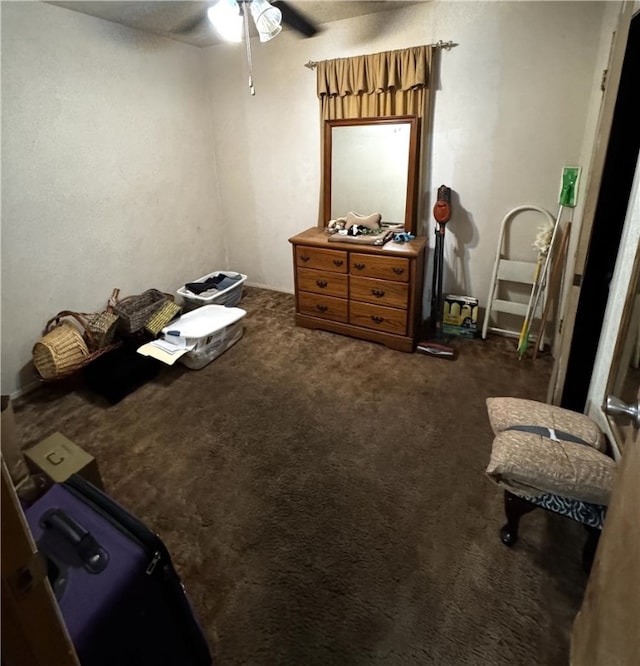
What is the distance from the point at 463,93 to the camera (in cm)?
271

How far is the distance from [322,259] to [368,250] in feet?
1.26

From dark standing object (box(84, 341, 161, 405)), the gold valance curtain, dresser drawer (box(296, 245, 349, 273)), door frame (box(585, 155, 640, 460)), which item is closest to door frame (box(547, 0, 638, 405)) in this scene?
door frame (box(585, 155, 640, 460))

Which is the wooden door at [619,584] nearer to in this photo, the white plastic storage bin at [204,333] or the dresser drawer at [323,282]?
the dresser drawer at [323,282]

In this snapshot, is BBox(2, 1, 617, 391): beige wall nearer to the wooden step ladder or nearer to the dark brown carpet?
the wooden step ladder

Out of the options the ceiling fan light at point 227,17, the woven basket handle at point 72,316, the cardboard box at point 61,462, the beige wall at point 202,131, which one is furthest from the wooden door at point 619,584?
the woven basket handle at point 72,316

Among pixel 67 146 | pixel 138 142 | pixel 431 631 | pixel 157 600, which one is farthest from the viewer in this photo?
pixel 138 142

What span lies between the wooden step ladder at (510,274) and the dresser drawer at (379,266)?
0.71 metres

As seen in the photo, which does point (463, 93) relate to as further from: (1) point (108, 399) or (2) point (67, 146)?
(1) point (108, 399)

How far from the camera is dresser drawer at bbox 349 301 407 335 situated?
2.92m

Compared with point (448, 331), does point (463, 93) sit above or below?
above

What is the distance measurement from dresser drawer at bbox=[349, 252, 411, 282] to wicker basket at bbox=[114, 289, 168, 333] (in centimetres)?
144

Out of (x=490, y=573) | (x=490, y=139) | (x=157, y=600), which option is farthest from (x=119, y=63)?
(x=490, y=573)

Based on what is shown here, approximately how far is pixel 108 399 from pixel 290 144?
2.49m

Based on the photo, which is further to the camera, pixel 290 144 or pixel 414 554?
pixel 290 144
